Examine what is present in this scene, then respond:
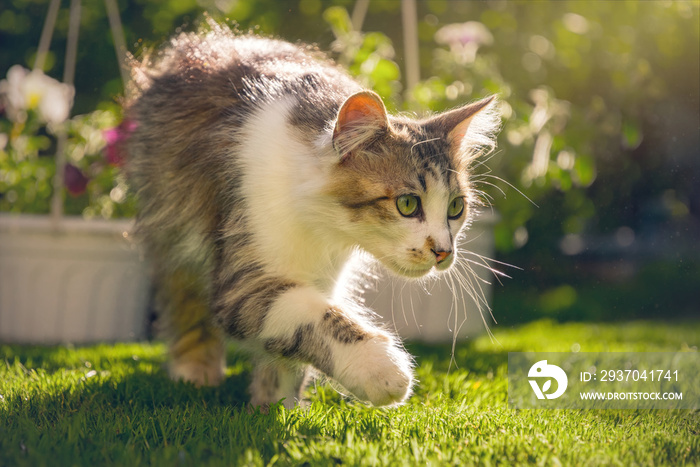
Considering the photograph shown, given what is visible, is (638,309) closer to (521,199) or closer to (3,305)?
(521,199)

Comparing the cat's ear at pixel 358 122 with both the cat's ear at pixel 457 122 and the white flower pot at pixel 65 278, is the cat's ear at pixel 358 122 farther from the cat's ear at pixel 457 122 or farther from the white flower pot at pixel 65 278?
the white flower pot at pixel 65 278

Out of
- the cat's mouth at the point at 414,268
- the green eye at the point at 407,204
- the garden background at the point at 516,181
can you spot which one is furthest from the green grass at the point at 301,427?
the green eye at the point at 407,204

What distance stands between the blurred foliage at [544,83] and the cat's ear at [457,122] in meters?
1.06

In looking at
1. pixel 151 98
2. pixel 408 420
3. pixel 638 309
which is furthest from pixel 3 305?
pixel 638 309

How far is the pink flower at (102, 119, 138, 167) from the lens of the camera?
259 cm

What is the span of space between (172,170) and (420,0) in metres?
3.58

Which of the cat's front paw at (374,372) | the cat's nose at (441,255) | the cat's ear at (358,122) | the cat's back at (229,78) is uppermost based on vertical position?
the cat's back at (229,78)

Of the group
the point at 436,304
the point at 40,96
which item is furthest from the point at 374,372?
the point at 40,96

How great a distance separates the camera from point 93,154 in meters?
3.43

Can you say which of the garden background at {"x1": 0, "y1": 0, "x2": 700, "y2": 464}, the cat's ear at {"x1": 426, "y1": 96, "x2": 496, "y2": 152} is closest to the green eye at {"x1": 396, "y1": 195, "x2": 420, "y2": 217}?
the cat's ear at {"x1": 426, "y1": 96, "x2": 496, "y2": 152}

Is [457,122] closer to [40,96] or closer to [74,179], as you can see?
[74,179]

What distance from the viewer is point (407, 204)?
1810 millimetres

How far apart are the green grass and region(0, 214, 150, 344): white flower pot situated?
71 centimetres

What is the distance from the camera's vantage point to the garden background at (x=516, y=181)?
1.66 metres
